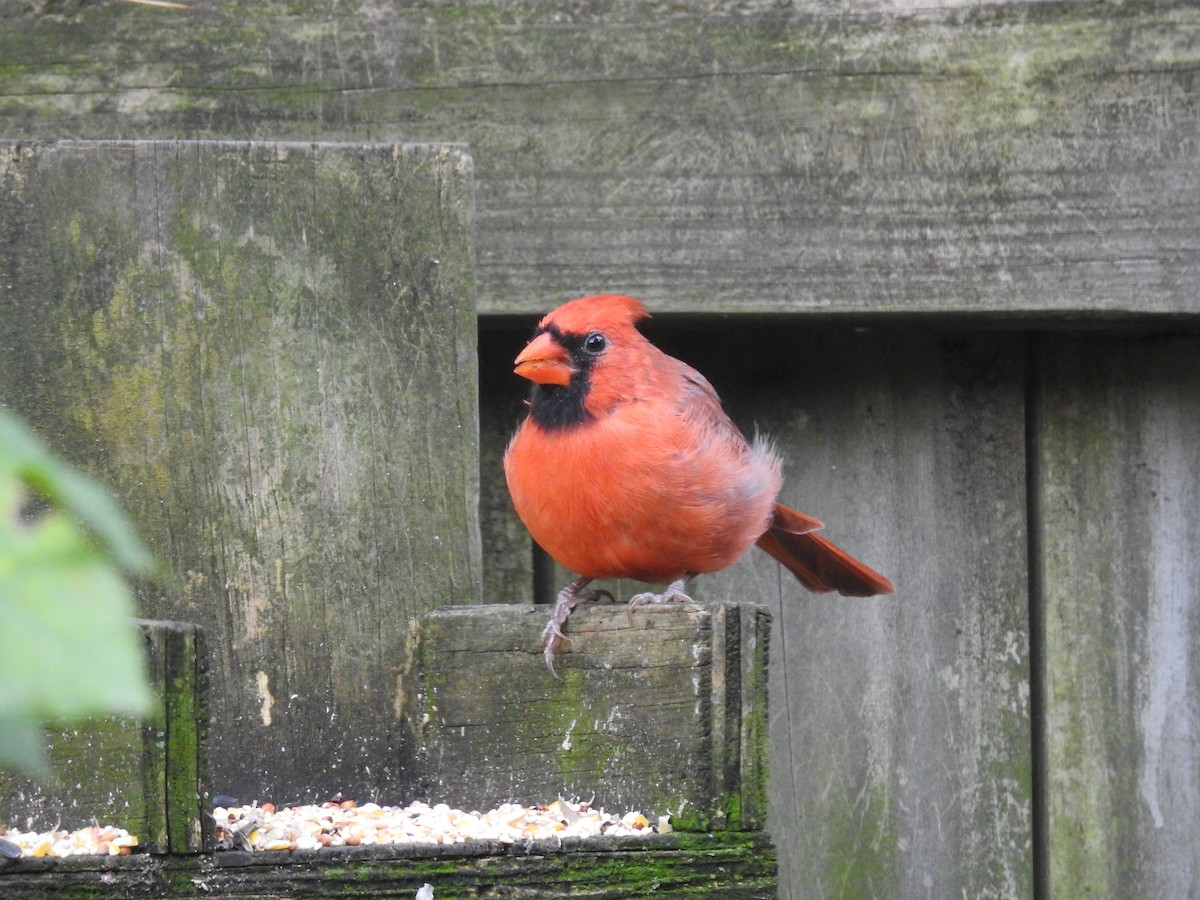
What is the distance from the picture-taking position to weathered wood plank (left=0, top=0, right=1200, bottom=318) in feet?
6.72

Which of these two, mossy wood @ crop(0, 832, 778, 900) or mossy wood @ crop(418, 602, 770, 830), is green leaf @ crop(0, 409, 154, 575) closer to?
mossy wood @ crop(0, 832, 778, 900)

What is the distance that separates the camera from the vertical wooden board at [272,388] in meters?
1.73

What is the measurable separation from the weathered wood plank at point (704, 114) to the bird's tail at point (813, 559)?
35 centimetres

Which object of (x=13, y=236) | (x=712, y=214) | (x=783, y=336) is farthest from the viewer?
(x=783, y=336)

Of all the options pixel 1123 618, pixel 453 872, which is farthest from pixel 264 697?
pixel 1123 618

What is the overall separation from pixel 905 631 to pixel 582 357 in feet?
2.06

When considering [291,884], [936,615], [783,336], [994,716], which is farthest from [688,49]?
[291,884]

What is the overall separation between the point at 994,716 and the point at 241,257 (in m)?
1.24

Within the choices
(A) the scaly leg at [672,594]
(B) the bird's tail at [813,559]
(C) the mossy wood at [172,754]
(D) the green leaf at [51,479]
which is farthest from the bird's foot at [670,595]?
(D) the green leaf at [51,479]

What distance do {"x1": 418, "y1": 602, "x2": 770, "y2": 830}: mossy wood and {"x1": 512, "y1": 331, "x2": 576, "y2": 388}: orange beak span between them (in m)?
0.61

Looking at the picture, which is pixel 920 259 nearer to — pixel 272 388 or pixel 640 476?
pixel 640 476

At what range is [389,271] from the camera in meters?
1.81

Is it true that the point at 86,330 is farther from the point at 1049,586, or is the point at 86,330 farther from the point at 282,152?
the point at 1049,586

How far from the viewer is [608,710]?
1.42 metres
